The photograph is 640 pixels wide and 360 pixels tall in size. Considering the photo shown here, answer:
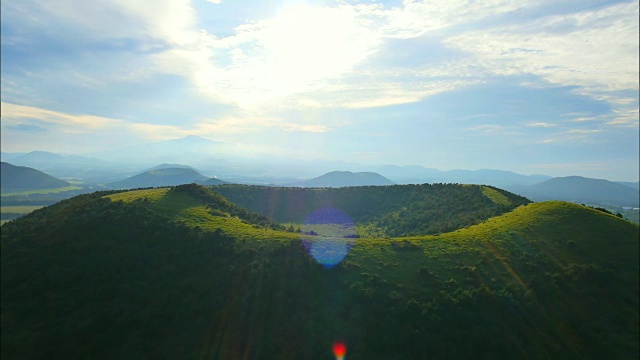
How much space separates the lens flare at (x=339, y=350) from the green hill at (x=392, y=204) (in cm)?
4428

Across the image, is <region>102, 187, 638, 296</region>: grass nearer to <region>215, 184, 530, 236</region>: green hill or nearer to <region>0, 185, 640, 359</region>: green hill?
<region>0, 185, 640, 359</region>: green hill

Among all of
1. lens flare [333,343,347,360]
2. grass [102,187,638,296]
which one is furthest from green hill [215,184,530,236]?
lens flare [333,343,347,360]

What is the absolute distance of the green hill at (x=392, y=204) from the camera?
89.6m

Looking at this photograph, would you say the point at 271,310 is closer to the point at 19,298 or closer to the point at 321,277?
the point at 321,277

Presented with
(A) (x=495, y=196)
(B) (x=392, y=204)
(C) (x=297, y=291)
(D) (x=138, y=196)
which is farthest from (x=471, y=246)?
(B) (x=392, y=204)

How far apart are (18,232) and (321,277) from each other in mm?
47154

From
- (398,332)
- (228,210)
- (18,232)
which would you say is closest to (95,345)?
(18,232)


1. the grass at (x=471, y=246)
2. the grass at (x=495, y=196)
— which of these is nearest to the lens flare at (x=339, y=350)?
the grass at (x=471, y=246)

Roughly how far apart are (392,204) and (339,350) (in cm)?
9664

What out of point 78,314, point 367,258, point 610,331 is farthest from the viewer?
point 367,258

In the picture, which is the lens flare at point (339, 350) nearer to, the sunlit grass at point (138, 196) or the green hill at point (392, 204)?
the green hill at point (392, 204)

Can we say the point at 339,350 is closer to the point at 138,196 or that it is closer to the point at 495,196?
the point at 138,196

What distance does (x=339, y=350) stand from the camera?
119 feet

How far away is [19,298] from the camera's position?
125 ft
